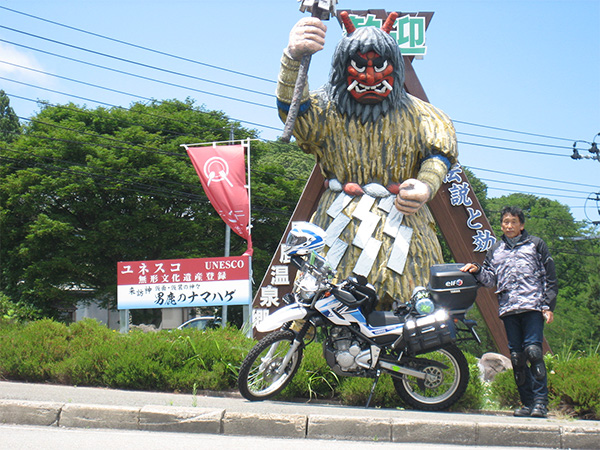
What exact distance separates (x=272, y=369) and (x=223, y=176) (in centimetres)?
952

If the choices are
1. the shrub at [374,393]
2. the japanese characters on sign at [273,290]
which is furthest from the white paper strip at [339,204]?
the japanese characters on sign at [273,290]

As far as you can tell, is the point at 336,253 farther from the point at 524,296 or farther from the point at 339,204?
the point at 524,296

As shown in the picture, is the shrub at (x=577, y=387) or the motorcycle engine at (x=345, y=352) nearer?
the shrub at (x=577, y=387)

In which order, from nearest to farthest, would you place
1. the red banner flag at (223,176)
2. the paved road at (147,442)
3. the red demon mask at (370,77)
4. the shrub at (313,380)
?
the paved road at (147,442) < the shrub at (313,380) < the red demon mask at (370,77) < the red banner flag at (223,176)

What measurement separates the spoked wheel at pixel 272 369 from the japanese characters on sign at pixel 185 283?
5.60 meters

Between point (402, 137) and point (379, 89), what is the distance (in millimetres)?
512

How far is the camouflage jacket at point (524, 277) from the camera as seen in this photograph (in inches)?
204

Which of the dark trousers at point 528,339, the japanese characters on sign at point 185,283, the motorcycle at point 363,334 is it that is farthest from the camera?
the japanese characters on sign at point 185,283

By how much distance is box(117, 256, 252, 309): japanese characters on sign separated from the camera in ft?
36.4

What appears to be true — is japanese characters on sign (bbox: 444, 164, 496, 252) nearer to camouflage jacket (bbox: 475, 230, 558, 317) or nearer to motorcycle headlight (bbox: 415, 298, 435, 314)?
camouflage jacket (bbox: 475, 230, 558, 317)

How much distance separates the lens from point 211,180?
1447 centimetres

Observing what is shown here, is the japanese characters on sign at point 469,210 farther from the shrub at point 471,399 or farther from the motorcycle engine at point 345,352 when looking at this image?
the motorcycle engine at point 345,352

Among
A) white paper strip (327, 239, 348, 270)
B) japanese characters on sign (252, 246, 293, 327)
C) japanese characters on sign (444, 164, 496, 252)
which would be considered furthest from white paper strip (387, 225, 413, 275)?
japanese characters on sign (444, 164, 496, 252)

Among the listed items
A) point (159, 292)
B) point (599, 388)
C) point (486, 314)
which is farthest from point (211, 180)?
point (599, 388)
